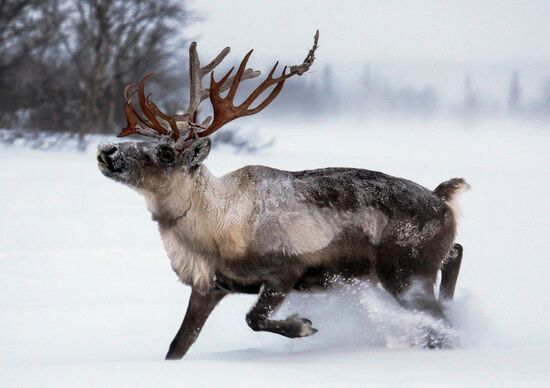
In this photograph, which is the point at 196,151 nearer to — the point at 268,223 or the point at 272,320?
the point at 268,223

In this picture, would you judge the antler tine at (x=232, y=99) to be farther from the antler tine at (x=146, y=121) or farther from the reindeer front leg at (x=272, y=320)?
the reindeer front leg at (x=272, y=320)

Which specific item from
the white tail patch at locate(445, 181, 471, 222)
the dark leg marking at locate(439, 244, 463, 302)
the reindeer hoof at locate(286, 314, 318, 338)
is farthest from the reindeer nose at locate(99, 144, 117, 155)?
the dark leg marking at locate(439, 244, 463, 302)

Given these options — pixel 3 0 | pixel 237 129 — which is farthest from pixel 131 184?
pixel 237 129

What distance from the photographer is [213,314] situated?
19.5ft

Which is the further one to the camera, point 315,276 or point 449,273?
point 449,273

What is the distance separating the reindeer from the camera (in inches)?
181

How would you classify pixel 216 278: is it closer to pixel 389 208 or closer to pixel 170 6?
pixel 389 208

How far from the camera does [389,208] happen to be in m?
4.89

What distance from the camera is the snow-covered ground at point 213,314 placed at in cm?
370

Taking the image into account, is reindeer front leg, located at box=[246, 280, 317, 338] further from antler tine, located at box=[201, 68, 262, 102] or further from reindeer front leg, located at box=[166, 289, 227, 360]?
antler tine, located at box=[201, 68, 262, 102]

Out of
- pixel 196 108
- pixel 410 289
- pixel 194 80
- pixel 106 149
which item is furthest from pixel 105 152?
pixel 410 289

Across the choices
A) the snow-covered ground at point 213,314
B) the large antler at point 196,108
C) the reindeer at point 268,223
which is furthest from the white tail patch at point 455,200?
Answer: the large antler at point 196,108

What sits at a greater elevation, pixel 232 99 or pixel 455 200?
pixel 232 99

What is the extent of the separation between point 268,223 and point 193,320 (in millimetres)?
677
